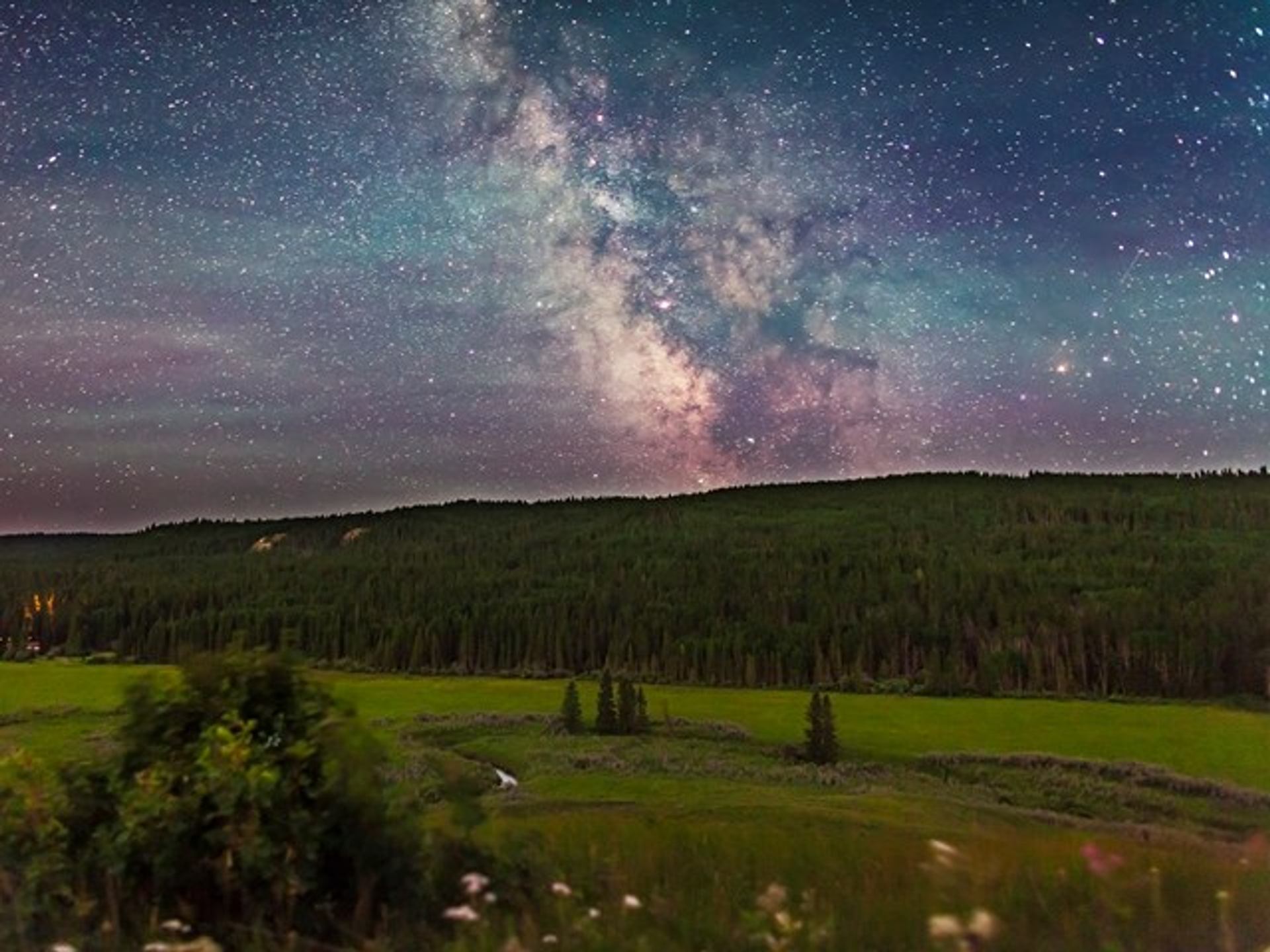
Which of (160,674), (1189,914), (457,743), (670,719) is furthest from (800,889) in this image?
(670,719)

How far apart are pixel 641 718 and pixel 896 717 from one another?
104 feet

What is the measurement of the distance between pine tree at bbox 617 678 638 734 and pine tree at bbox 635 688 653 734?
187 millimetres

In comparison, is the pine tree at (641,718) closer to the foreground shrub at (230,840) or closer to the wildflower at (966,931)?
the foreground shrub at (230,840)

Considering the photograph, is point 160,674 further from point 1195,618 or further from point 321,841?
point 1195,618

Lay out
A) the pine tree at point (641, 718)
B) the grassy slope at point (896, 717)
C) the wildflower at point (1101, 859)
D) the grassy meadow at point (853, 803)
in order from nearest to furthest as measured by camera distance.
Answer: the wildflower at point (1101, 859), the grassy meadow at point (853, 803), the grassy slope at point (896, 717), the pine tree at point (641, 718)

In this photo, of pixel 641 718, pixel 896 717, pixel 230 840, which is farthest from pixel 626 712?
pixel 230 840

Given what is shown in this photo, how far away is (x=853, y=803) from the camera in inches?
2104

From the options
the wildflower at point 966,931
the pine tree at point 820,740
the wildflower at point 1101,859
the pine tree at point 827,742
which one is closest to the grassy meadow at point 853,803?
the wildflower at point 1101,859

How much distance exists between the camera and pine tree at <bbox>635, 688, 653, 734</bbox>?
10125cm

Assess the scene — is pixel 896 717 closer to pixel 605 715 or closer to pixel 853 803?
pixel 605 715

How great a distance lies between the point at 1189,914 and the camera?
23.4 ft

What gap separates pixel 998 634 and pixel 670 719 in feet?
296

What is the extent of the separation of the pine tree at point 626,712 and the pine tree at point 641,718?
19 centimetres

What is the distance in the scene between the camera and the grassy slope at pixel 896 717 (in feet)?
325
